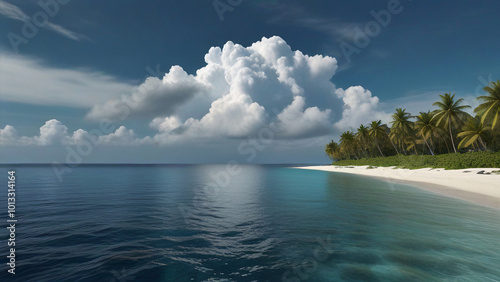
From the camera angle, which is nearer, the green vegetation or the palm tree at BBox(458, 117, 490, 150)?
the green vegetation

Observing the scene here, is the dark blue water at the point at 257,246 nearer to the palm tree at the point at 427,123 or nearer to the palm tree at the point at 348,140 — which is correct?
the palm tree at the point at 427,123

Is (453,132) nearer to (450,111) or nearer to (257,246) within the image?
(450,111)

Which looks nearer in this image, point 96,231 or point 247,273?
point 247,273

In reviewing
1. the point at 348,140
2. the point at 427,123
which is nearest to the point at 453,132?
the point at 427,123

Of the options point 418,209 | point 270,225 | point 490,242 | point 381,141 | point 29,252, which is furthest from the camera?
point 381,141

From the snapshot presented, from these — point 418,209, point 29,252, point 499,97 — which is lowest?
point 418,209

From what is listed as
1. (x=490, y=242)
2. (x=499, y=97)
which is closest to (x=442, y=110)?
(x=499, y=97)

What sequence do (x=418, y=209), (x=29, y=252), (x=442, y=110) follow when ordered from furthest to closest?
(x=442, y=110), (x=418, y=209), (x=29, y=252)

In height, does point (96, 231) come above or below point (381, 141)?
below

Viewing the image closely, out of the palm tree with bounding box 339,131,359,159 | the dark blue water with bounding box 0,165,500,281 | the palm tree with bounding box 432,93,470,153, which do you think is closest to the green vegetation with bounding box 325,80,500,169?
the palm tree with bounding box 432,93,470,153

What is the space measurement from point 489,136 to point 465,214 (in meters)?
52.9

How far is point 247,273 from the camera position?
6555 mm

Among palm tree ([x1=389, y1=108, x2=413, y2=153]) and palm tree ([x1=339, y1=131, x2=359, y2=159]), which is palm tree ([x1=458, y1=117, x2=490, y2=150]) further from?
palm tree ([x1=339, y1=131, x2=359, y2=159])

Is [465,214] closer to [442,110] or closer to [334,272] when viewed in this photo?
[334,272]
